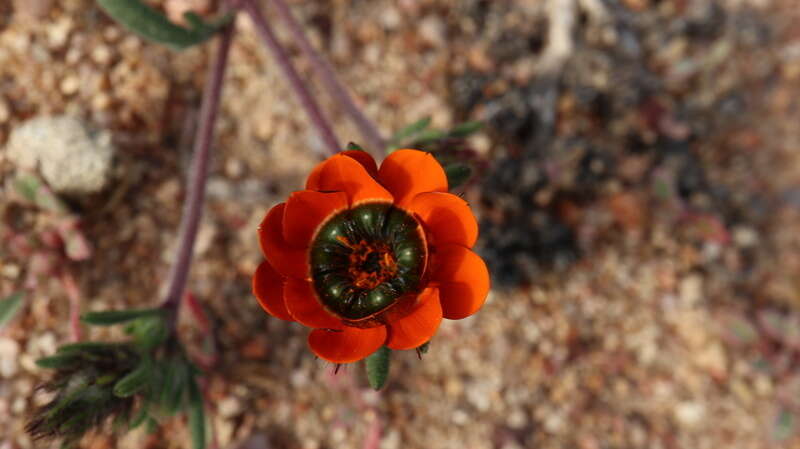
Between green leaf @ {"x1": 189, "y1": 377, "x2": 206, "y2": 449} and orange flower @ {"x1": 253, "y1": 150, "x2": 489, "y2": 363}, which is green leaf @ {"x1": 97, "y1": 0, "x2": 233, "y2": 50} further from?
green leaf @ {"x1": 189, "y1": 377, "x2": 206, "y2": 449}

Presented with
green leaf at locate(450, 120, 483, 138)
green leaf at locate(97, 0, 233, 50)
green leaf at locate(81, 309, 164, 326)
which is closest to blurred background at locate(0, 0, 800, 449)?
green leaf at locate(450, 120, 483, 138)

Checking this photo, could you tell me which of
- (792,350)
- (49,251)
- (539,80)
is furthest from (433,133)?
(792,350)

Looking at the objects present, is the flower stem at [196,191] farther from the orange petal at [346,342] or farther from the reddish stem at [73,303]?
the orange petal at [346,342]

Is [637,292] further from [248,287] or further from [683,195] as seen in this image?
[248,287]

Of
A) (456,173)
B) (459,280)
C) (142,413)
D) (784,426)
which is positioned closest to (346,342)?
(459,280)

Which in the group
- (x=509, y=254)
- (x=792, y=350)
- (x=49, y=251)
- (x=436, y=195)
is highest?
(x=436, y=195)
